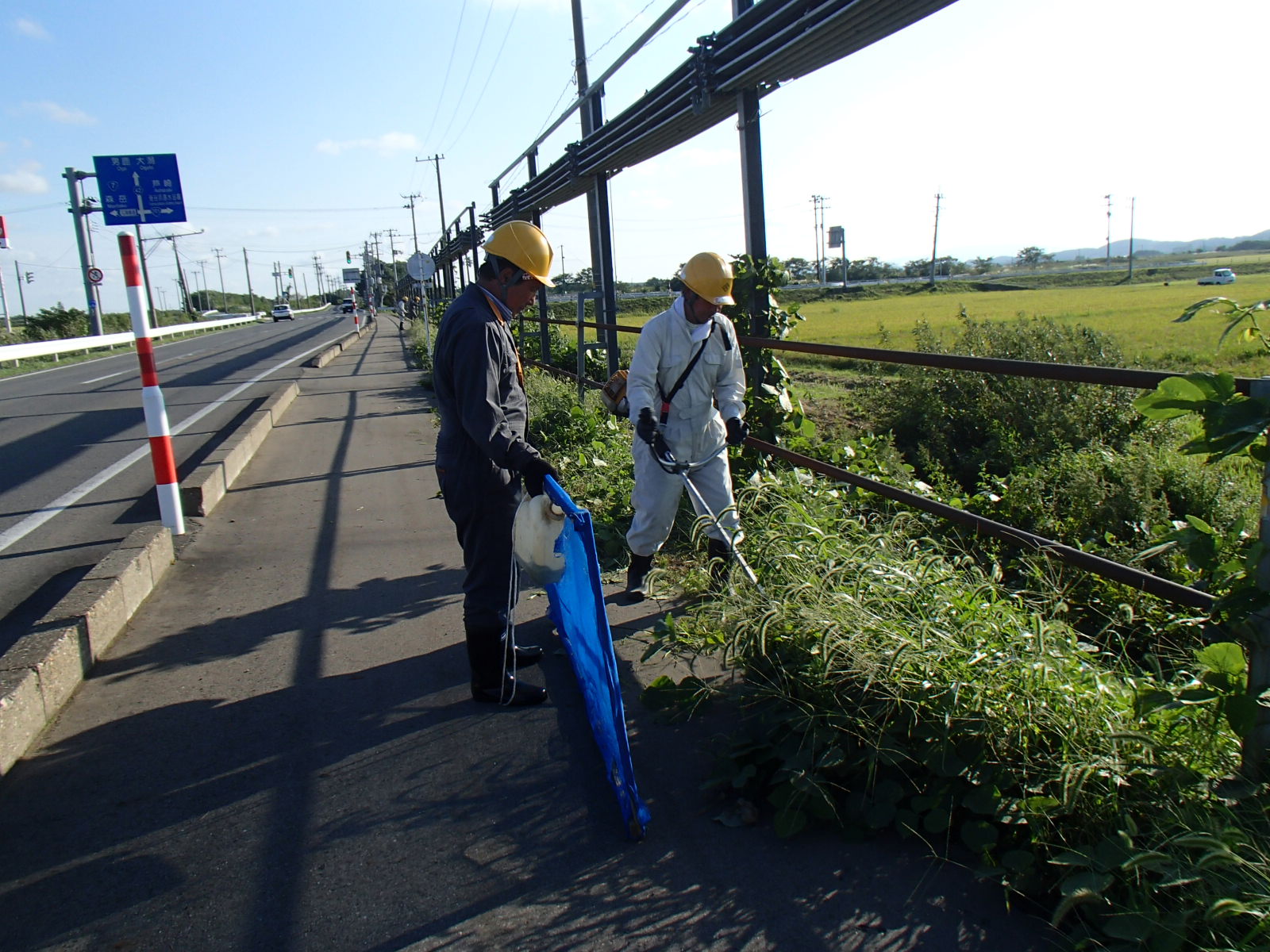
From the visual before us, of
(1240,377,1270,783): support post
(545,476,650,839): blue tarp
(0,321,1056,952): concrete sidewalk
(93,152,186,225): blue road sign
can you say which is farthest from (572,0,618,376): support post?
(93,152,186,225): blue road sign

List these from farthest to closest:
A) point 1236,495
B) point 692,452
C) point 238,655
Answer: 1. point 1236,495
2. point 692,452
3. point 238,655

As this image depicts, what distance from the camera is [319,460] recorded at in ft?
30.8

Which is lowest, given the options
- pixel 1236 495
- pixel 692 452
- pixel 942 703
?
pixel 1236 495

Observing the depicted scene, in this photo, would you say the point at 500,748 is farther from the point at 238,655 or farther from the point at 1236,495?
the point at 1236,495

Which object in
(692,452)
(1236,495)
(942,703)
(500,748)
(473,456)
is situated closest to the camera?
(942,703)

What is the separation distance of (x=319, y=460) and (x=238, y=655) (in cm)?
545

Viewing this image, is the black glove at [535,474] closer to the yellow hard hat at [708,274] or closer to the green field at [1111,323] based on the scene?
the yellow hard hat at [708,274]

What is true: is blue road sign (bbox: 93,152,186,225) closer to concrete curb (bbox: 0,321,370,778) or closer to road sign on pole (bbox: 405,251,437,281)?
road sign on pole (bbox: 405,251,437,281)

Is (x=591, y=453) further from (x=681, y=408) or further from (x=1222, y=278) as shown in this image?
(x=1222, y=278)

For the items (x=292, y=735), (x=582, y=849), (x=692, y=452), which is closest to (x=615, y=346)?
(x=692, y=452)

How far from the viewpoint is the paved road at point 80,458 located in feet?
19.0

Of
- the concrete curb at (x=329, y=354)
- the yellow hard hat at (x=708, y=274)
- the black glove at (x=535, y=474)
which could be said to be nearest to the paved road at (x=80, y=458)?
the concrete curb at (x=329, y=354)

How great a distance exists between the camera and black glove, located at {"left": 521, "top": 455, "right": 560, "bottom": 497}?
330 cm

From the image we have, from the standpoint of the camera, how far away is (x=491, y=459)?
3.43 m
